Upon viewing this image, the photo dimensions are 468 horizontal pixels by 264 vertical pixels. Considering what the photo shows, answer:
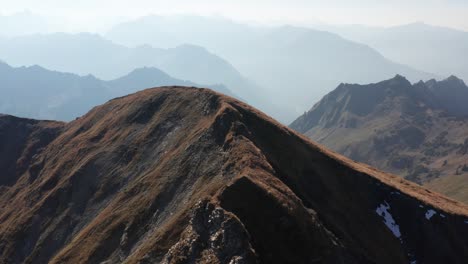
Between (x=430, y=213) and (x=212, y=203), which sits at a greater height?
(x=212, y=203)

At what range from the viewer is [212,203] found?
6956 cm

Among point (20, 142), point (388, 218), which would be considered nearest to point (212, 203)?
point (388, 218)

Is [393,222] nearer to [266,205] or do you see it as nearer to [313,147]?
[313,147]

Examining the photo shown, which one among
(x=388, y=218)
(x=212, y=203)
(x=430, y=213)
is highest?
(x=212, y=203)

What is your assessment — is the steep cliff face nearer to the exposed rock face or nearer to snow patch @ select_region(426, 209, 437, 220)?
the exposed rock face

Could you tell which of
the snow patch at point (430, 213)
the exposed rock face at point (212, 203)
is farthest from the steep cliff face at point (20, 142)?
the snow patch at point (430, 213)

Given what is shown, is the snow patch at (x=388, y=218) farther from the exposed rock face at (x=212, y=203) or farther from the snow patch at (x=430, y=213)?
the snow patch at (x=430, y=213)

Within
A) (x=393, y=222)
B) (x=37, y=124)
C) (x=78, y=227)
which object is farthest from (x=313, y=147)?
(x=37, y=124)

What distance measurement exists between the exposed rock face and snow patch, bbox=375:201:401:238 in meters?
0.31

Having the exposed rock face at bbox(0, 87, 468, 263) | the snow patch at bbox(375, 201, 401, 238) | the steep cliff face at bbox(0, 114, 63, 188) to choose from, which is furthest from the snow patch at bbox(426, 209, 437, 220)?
the steep cliff face at bbox(0, 114, 63, 188)

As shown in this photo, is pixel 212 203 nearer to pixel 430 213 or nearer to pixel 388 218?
pixel 388 218

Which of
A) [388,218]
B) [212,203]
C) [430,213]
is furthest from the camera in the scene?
[430,213]

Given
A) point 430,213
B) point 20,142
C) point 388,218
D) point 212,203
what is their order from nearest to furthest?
point 212,203 < point 388,218 < point 430,213 < point 20,142

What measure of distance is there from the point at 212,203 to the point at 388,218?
47663 millimetres
